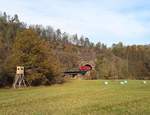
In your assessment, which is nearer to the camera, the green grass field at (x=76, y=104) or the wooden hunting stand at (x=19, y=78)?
the green grass field at (x=76, y=104)

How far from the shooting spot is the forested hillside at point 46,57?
58.4 m

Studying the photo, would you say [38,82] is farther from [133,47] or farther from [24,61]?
[133,47]

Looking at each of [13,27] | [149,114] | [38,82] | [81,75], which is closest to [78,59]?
[81,75]

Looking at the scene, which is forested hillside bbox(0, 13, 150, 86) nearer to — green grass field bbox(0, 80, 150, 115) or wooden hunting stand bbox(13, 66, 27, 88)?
wooden hunting stand bbox(13, 66, 27, 88)

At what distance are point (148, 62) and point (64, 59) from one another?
29.7 m

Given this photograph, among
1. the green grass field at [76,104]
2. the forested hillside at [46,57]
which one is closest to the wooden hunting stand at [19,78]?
the forested hillside at [46,57]

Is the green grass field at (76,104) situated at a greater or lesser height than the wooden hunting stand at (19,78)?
lesser

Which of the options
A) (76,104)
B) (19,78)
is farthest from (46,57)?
(76,104)

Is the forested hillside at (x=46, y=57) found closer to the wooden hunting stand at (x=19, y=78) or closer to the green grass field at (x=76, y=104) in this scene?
the wooden hunting stand at (x=19, y=78)

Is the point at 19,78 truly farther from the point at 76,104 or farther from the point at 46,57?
the point at 76,104

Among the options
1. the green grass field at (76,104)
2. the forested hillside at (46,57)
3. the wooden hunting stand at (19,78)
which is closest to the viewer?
the green grass field at (76,104)

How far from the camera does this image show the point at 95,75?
99.7 m

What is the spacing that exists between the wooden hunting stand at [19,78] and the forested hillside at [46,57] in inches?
60.0

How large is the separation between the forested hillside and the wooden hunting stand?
152 cm
